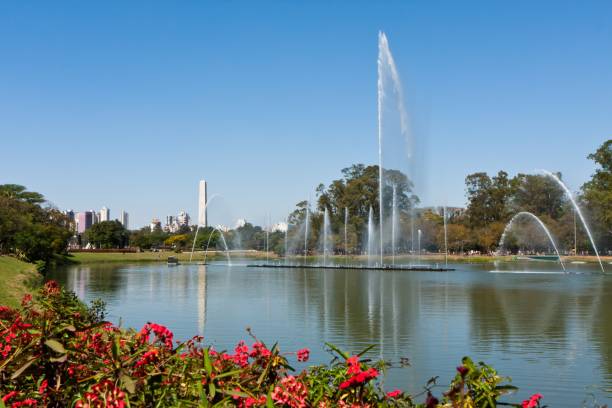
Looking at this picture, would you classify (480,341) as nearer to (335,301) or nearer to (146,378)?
(335,301)

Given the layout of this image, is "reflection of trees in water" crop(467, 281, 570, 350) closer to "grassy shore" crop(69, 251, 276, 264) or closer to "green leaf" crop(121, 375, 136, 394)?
"green leaf" crop(121, 375, 136, 394)

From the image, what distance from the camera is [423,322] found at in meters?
20.7

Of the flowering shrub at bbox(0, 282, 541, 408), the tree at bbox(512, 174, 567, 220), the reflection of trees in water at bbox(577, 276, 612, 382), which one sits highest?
the tree at bbox(512, 174, 567, 220)

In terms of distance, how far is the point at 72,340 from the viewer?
4836 mm

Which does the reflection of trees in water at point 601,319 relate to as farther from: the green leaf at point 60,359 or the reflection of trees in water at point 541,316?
the green leaf at point 60,359

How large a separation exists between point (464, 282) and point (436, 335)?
23.5 metres

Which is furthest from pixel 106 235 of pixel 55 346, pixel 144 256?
pixel 55 346

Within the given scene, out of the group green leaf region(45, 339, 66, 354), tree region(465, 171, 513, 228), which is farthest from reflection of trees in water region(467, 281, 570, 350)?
tree region(465, 171, 513, 228)

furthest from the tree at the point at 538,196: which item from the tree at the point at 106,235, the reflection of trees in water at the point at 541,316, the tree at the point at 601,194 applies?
the tree at the point at 106,235

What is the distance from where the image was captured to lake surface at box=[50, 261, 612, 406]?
12984 millimetres

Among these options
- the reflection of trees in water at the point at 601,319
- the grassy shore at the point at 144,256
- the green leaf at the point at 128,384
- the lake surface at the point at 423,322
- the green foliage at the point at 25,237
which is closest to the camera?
the green leaf at the point at 128,384

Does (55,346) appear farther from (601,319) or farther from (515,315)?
(601,319)

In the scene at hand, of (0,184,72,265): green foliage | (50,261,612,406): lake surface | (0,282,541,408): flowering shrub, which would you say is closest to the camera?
(0,282,541,408): flowering shrub

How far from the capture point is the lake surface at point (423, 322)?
1298 cm
